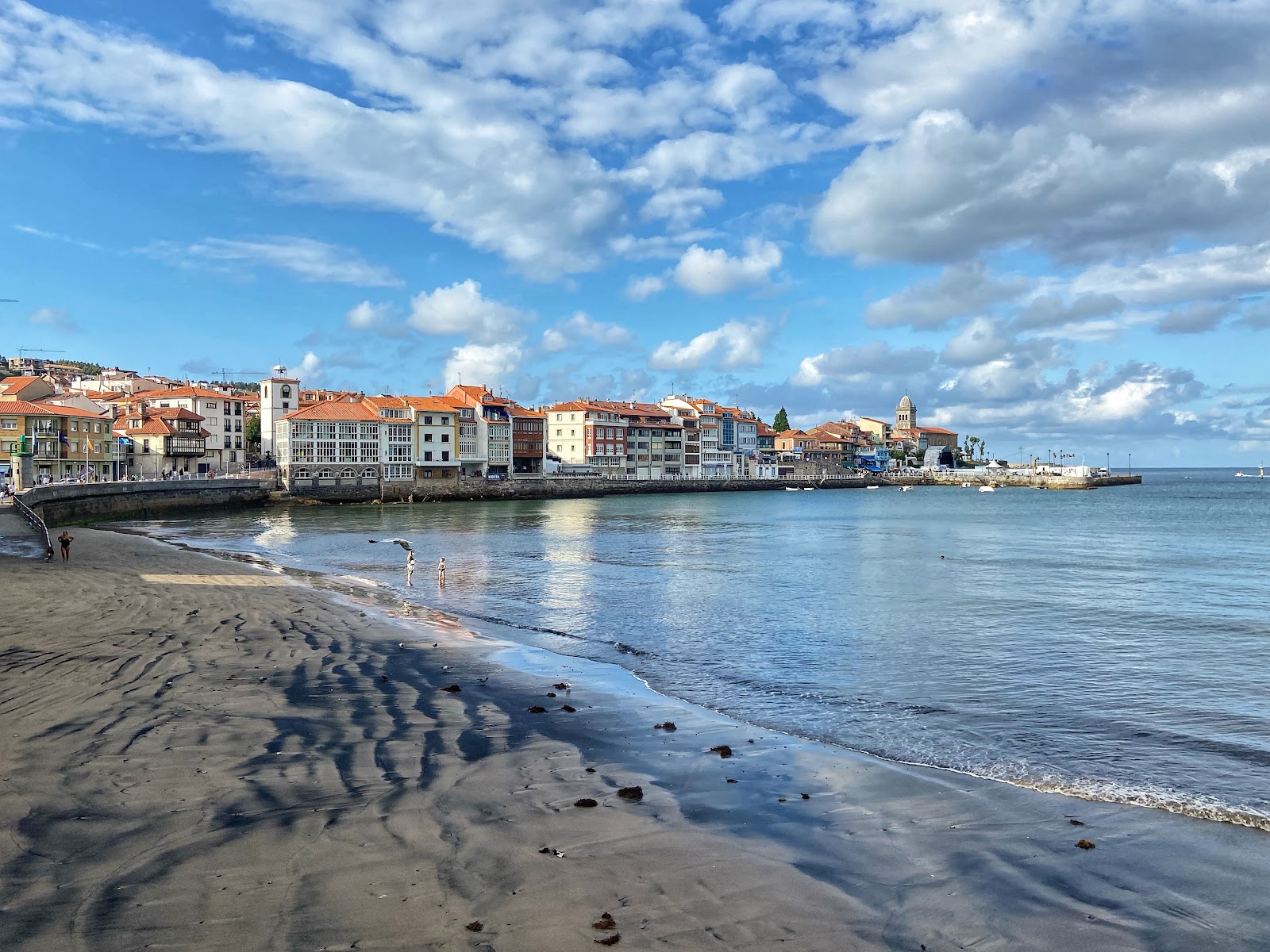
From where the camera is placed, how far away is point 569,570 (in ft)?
105

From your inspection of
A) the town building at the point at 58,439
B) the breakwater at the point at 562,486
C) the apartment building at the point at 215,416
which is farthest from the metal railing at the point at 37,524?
the apartment building at the point at 215,416

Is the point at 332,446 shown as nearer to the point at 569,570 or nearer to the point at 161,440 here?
the point at 161,440

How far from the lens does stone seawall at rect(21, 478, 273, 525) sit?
165 feet

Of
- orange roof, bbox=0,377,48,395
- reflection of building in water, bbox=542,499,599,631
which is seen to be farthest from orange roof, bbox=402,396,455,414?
reflection of building in water, bbox=542,499,599,631

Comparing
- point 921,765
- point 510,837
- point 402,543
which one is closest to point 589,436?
point 402,543

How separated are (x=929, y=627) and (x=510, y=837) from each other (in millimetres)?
15955

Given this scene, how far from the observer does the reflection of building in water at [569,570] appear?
21953 mm

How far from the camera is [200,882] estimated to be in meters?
5.46

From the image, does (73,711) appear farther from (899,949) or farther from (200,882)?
(899,949)

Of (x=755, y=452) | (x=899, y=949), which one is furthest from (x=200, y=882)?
(x=755, y=452)

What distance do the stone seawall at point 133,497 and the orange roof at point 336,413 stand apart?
30.9 feet

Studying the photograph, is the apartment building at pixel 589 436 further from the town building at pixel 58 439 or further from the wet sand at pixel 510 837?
the wet sand at pixel 510 837

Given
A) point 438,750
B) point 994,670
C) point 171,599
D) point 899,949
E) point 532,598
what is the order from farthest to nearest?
point 532,598, point 171,599, point 994,670, point 438,750, point 899,949

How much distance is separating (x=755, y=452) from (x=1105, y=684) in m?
138
